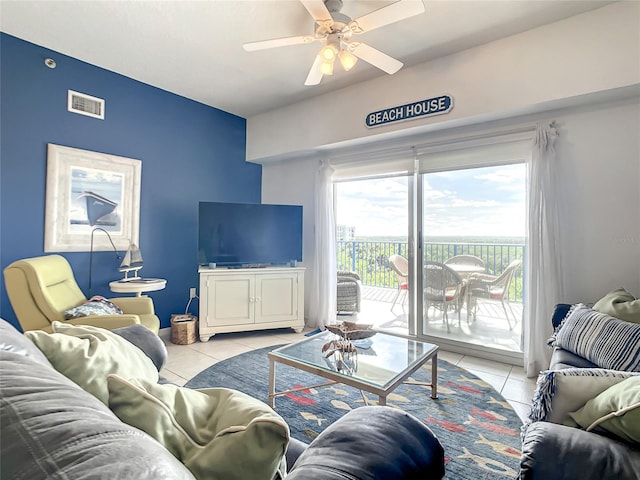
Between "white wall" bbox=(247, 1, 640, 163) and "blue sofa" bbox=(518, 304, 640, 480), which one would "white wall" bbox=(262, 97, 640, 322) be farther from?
"blue sofa" bbox=(518, 304, 640, 480)

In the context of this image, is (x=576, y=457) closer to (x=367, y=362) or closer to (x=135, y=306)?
(x=367, y=362)

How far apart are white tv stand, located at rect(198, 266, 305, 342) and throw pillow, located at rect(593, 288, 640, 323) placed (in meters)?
2.73

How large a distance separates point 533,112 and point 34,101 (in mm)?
4156

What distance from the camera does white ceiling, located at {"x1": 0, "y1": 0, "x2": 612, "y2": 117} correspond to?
2.20 meters

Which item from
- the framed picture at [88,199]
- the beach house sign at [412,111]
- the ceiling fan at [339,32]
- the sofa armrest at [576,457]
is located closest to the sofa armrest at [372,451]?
the sofa armrest at [576,457]

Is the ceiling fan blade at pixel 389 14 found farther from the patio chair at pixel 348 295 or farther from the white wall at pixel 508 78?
the patio chair at pixel 348 295

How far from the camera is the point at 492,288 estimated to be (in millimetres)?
3049

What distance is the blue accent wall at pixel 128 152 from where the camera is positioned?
260 cm

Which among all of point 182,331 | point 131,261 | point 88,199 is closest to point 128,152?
point 88,199

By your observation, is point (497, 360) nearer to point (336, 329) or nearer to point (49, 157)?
point (336, 329)

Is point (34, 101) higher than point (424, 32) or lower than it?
lower

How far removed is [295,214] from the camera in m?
3.97

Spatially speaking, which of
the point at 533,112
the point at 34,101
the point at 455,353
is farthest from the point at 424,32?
the point at 34,101

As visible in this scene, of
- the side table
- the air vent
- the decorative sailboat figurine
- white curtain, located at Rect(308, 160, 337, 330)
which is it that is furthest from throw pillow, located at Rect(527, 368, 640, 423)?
the air vent
